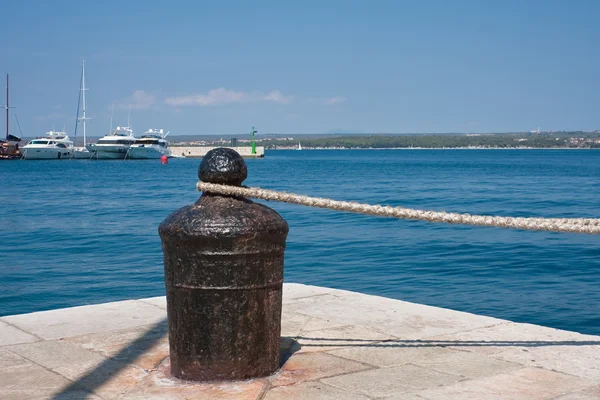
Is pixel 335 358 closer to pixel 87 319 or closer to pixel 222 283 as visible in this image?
pixel 222 283

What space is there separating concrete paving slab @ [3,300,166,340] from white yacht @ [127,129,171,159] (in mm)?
92463

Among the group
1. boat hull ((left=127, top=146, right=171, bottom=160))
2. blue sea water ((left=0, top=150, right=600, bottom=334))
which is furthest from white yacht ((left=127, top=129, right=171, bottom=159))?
blue sea water ((left=0, top=150, right=600, bottom=334))

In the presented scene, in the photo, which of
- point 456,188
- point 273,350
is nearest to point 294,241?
point 273,350

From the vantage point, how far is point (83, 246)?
19.1m

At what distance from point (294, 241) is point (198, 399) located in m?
15.5

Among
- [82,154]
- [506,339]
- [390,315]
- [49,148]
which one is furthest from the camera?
[82,154]

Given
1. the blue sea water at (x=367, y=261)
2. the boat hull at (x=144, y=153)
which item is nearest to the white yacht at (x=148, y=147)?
the boat hull at (x=144, y=153)

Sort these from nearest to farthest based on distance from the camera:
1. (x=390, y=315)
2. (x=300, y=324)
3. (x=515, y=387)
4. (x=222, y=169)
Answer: (x=515, y=387), (x=222, y=169), (x=300, y=324), (x=390, y=315)

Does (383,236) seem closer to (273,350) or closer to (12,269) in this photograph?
(12,269)

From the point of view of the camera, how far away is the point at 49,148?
9450 centimetres

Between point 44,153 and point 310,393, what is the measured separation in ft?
314

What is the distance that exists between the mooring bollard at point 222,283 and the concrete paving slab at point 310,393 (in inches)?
11.1

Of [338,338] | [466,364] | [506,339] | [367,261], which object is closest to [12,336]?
[338,338]

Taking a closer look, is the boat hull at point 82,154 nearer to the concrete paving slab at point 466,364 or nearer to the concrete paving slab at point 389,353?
the concrete paving slab at point 389,353
